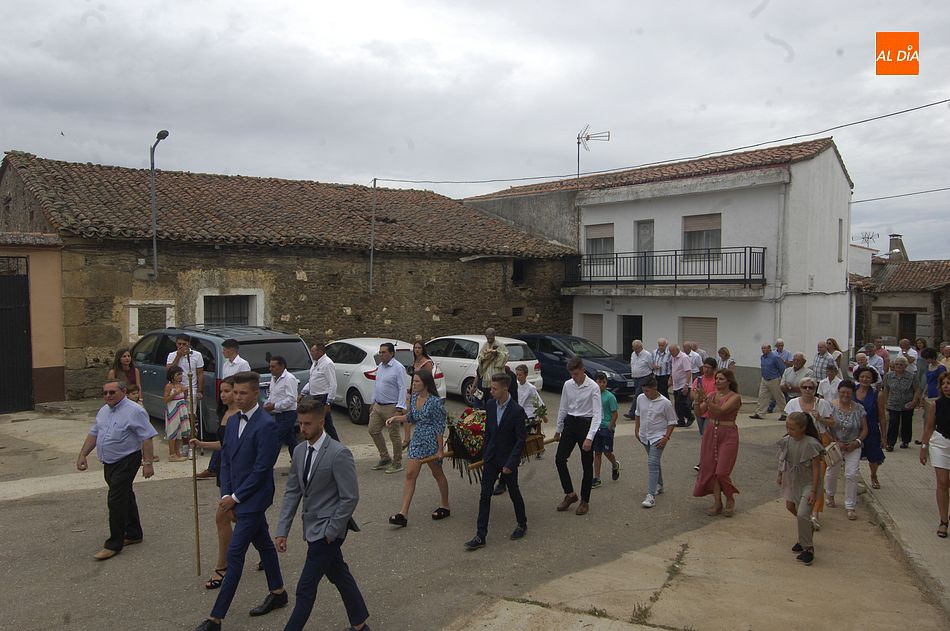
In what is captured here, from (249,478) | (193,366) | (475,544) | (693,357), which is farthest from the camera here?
(693,357)

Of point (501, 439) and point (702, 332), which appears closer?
point (501, 439)

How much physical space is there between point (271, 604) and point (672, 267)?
1630cm

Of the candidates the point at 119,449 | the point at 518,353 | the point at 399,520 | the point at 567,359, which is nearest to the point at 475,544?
the point at 399,520

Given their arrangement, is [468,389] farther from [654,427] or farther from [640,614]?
[640,614]

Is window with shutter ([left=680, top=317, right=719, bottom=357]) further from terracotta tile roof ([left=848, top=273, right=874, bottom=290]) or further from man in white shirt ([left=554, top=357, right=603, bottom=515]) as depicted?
man in white shirt ([left=554, top=357, right=603, bottom=515])

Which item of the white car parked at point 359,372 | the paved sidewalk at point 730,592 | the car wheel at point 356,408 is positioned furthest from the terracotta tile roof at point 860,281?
the paved sidewalk at point 730,592

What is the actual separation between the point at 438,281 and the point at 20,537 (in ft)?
42.9

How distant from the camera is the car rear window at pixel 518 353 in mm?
15062

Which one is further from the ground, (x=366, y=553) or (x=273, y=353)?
(x=273, y=353)

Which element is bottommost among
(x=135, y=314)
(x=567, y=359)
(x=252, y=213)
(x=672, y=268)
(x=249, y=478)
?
(x=567, y=359)

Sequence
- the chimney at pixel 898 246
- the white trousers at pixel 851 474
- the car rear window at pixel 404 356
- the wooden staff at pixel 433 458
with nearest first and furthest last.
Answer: the wooden staff at pixel 433 458, the white trousers at pixel 851 474, the car rear window at pixel 404 356, the chimney at pixel 898 246

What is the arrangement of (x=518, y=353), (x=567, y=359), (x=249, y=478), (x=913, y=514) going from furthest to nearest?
1. (x=567, y=359)
2. (x=518, y=353)
3. (x=913, y=514)
4. (x=249, y=478)

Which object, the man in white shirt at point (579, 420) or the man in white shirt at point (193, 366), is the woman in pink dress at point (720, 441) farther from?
the man in white shirt at point (193, 366)

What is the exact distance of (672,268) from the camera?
19406mm
